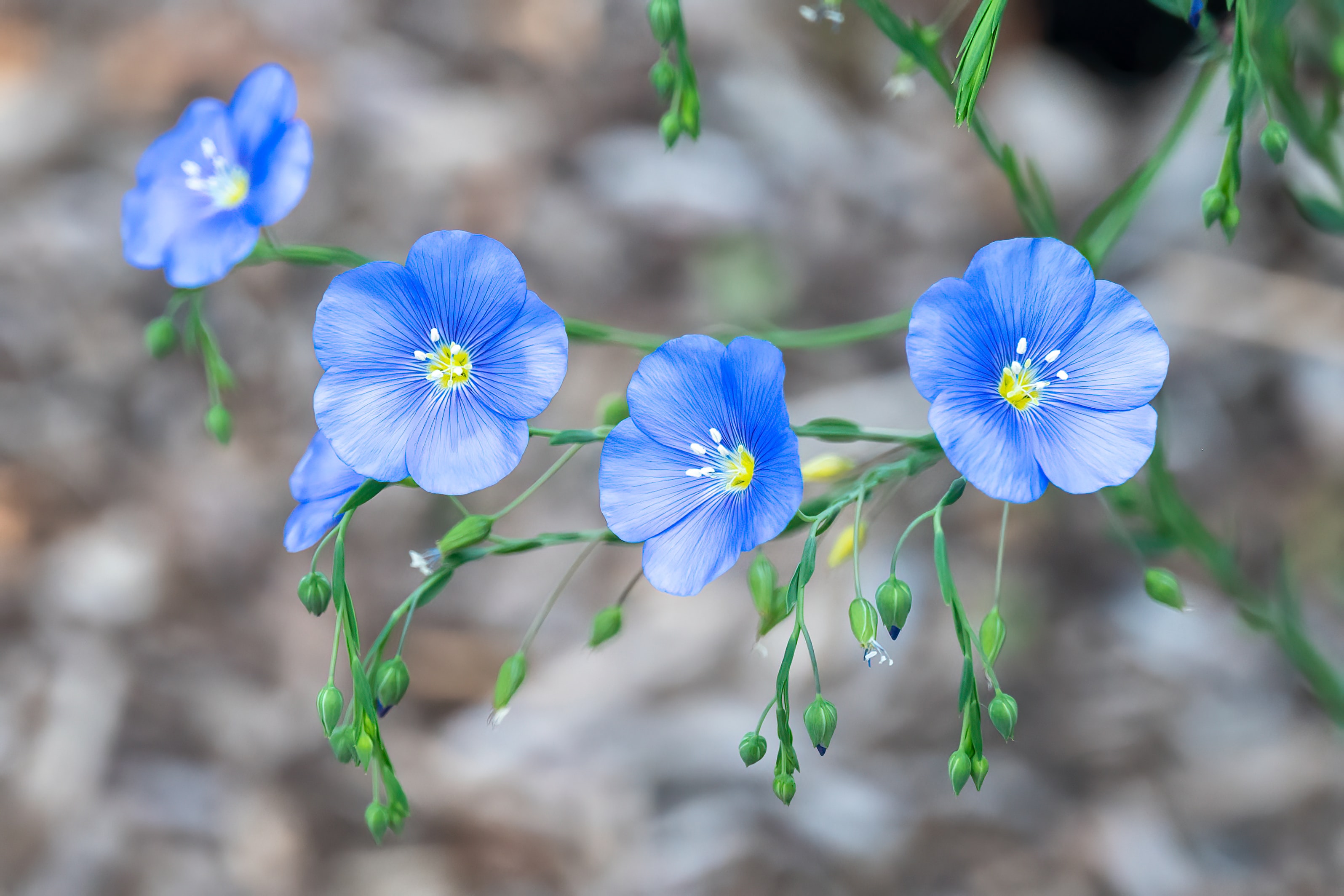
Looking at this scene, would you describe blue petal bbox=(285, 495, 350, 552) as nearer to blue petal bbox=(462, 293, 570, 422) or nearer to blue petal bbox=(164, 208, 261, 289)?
blue petal bbox=(462, 293, 570, 422)

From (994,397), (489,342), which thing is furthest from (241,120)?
(994,397)

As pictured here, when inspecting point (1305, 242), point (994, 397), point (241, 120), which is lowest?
point (1305, 242)

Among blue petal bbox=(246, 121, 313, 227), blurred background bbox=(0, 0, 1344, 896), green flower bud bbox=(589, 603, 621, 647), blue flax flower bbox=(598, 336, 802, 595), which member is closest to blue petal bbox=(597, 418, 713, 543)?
blue flax flower bbox=(598, 336, 802, 595)

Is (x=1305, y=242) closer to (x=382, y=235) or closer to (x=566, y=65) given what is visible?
(x=566, y=65)

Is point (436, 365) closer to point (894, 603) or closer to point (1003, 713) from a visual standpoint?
point (894, 603)

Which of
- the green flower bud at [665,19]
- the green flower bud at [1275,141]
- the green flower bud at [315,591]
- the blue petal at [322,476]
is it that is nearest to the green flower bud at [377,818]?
the green flower bud at [315,591]

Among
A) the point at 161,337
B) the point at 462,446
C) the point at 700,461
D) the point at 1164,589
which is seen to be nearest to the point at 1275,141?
the point at 1164,589
